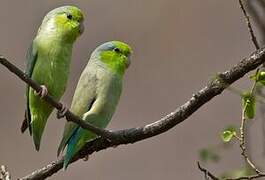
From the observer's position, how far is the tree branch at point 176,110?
161cm

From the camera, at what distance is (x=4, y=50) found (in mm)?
4188

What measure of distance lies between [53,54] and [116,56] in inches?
7.5

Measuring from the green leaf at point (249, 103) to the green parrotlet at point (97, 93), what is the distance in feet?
2.05

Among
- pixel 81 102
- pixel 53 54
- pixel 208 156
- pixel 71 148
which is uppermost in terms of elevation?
pixel 53 54

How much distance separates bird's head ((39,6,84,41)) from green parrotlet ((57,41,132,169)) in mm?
105

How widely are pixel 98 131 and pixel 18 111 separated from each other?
2.29 meters

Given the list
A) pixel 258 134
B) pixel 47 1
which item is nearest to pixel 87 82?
pixel 258 134

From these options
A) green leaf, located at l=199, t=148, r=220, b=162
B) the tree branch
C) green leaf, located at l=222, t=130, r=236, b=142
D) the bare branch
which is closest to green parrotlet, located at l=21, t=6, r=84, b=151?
the tree branch

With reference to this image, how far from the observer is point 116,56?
2.22 m

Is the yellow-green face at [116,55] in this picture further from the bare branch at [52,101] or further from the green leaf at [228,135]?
the green leaf at [228,135]

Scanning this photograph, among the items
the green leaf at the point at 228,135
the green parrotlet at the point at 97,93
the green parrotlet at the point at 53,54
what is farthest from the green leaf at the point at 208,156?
the green leaf at the point at 228,135

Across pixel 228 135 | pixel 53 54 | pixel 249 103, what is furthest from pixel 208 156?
pixel 249 103

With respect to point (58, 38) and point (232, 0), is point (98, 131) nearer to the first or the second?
point (58, 38)

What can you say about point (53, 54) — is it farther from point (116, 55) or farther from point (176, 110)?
point (176, 110)
